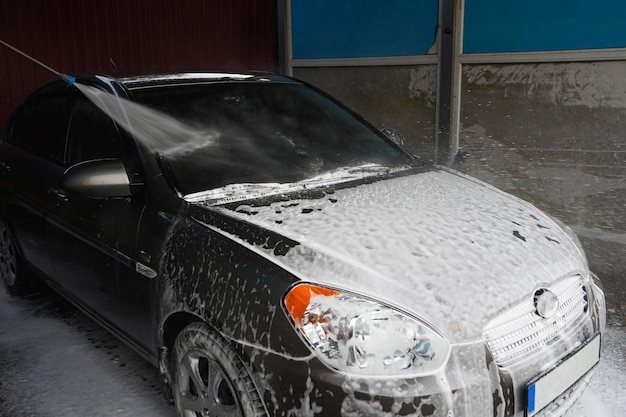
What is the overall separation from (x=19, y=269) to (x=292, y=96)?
2180 mm

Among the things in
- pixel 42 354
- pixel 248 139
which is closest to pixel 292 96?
pixel 248 139

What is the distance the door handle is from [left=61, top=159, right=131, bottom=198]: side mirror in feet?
1.76

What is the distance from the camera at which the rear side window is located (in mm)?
3172

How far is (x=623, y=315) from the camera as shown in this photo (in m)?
3.56

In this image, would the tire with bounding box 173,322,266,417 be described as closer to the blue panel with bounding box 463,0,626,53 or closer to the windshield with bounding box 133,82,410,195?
the windshield with bounding box 133,82,410,195

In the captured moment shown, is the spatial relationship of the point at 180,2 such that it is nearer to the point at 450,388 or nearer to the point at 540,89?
the point at 540,89

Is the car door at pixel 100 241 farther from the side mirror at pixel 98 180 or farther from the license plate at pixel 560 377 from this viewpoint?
the license plate at pixel 560 377

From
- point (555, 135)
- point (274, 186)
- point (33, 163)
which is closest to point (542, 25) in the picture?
point (555, 135)

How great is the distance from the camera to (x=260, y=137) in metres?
2.76

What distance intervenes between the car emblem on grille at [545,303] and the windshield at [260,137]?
1.11 meters

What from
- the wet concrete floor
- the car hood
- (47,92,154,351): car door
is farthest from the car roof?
the wet concrete floor

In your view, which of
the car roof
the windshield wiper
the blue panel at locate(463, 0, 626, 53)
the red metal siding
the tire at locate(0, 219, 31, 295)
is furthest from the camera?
the red metal siding

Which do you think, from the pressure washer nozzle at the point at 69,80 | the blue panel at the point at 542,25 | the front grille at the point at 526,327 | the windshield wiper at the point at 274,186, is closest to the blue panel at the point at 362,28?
the blue panel at the point at 542,25

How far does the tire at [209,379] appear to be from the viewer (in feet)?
6.11
